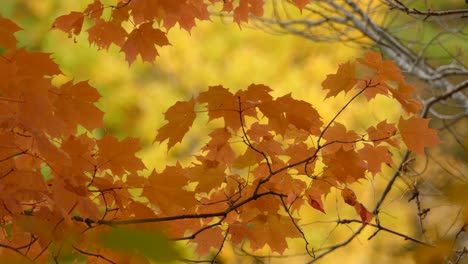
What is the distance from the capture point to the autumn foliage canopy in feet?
3.28

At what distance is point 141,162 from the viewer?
3.94ft

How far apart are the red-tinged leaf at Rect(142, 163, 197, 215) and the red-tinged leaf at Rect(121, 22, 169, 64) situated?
0.39 metres

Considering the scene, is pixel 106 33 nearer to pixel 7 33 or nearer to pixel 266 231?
pixel 7 33

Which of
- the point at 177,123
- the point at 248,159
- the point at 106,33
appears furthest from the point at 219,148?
the point at 106,33

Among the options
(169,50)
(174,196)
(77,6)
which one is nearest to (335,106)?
(169,50)

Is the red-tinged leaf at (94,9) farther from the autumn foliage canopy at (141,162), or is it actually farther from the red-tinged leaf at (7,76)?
the red-tinged leaf at (7,76)

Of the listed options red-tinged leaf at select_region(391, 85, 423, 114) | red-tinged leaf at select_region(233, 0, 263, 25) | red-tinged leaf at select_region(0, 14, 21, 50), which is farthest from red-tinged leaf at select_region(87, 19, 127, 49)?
red-tinged leaf at select_region(391, 85, 423, 114)

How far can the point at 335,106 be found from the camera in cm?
379

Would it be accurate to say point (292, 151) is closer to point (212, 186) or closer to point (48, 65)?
point (212, 186)

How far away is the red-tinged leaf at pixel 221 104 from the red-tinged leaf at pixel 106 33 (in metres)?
0.40

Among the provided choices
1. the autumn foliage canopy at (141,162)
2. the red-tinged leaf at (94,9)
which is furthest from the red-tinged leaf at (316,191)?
the red-tinged leaf at (94,9)

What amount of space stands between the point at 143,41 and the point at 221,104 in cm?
36

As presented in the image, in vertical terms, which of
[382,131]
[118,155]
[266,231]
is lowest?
[266,231]

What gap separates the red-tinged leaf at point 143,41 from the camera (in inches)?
57.3
